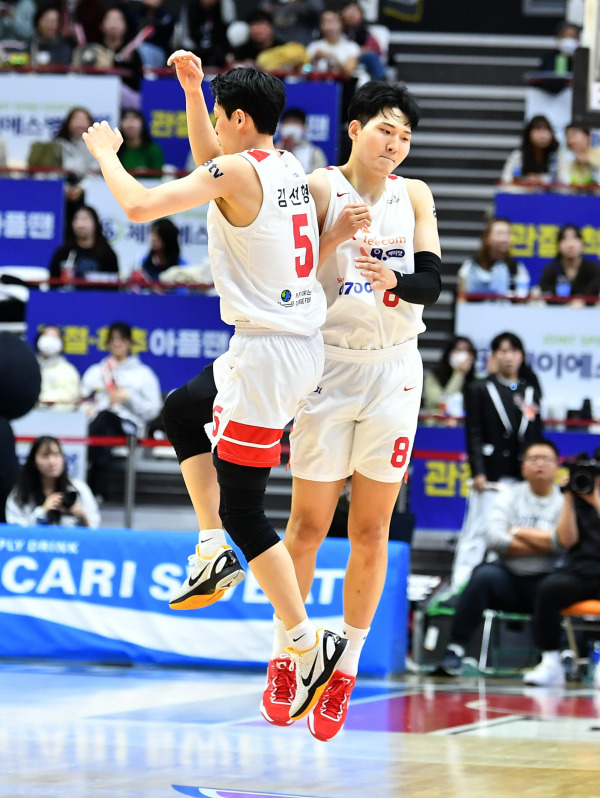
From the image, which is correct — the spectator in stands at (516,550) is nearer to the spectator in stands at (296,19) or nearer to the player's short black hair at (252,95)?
the player's short black hair at (252,95)

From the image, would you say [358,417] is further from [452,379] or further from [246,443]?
[452,379]

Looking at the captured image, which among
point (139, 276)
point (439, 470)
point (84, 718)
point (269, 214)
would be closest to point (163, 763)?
point (84, 718)

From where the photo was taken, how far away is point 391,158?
16.0 feet

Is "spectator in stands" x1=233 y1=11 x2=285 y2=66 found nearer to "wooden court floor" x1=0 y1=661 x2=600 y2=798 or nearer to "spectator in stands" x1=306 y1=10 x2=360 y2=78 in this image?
"spectator in stands" x1=306 y1=10 x2=360 y2=78

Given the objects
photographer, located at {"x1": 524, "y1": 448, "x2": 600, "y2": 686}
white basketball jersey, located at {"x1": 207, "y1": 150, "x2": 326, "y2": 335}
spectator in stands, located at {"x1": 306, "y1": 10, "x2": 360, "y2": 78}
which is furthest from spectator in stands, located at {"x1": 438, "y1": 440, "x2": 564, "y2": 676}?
spectator in stands, located at {"x1": 306, "y1": 10, "x2": 360, "y2": 78}

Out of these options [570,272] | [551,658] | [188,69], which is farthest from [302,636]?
[570,272]

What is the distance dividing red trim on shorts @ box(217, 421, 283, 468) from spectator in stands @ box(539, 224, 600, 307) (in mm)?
7642

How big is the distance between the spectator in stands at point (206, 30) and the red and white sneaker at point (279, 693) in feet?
37.3

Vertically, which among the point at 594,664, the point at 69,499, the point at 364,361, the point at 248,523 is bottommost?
the point at 594,664

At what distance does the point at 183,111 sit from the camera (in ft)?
48.1

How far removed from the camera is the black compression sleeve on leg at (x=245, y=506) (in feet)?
15.4

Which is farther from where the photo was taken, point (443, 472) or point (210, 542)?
point (443, 472)

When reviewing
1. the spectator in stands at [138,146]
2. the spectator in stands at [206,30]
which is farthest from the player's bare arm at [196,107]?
the spectator in stands at [206,30]

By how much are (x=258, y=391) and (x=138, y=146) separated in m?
9.73
